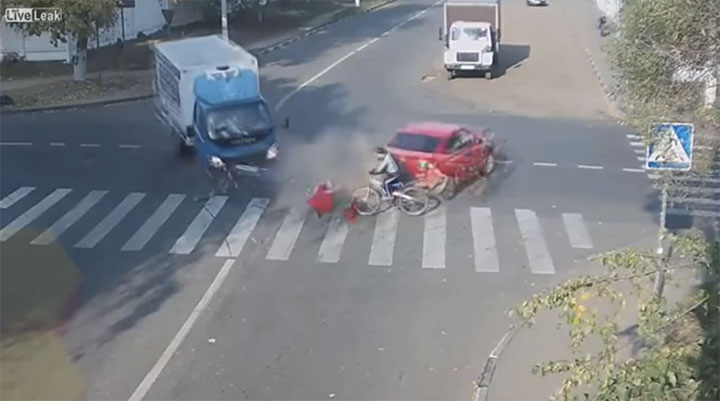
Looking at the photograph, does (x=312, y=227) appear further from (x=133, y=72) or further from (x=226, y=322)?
(x=133, y=72)

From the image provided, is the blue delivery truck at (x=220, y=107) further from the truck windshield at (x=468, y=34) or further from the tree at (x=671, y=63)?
the truck windshield at (x=468, y=34)

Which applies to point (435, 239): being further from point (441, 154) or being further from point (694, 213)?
point (694, 213)

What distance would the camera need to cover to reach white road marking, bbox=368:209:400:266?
65.0ft

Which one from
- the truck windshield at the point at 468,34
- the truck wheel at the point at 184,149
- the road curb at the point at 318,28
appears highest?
the truck windshield at the point at 468,34

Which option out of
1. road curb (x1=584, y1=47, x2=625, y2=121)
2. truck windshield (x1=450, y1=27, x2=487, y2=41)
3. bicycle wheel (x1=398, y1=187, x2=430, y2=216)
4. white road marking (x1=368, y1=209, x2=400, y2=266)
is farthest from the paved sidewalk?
white road marking (x1=368, y1=209, x2=400, y2=266)

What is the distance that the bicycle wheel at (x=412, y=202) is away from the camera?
22639 mm

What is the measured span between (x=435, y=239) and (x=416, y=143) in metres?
3.88

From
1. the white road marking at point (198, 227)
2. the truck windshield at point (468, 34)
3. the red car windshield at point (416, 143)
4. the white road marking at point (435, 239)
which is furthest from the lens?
the truck windshield at point (468, 34)

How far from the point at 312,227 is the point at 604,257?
46.1 feet

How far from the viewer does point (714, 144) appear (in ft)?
44.4

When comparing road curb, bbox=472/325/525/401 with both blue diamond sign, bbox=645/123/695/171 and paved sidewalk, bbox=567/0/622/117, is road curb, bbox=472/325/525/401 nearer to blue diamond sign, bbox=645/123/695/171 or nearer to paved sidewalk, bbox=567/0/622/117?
blue diamond sign, bbox=645/123/695/171

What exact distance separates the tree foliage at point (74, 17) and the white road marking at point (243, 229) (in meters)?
14.9

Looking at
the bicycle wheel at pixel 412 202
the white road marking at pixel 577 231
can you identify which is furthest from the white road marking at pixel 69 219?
the white road marking at pixel 577 231

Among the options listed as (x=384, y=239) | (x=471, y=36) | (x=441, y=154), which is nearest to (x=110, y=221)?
(x=384, y=239)
